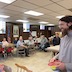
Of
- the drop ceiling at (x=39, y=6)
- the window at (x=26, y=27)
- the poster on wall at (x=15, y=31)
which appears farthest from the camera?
the window at (x=26, y=27)

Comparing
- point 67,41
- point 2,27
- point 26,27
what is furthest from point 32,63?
point 26,27

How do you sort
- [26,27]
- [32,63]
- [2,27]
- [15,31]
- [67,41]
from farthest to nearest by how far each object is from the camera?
1. [26,27]
2. [15,31]
3. [2,27]
4. [32,63]
5. [67,41]

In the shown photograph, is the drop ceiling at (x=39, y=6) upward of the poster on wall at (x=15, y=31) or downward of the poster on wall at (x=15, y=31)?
upward

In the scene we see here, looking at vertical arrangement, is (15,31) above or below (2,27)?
below

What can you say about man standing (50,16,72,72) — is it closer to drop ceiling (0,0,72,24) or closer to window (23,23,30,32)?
drop ceiling (0,0,72,24)

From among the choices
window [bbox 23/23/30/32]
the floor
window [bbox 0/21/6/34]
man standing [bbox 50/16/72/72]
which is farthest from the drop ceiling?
window [bbox 23/23/30/32]

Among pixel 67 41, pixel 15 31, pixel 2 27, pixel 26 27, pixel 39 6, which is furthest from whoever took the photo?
pixel 26 27

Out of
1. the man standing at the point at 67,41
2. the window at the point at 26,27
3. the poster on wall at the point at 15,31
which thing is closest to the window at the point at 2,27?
the poster on wall at the point at 15,31

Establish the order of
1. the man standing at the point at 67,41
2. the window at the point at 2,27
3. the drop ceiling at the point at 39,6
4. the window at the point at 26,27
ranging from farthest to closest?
the window at the point at 26,27 → the window at the point at 2,27 → the drop ceiling at the point at 39,6 → the man standing at the point at 67,41

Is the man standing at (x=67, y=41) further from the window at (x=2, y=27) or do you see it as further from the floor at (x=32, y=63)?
the window at (x=2, y=27)

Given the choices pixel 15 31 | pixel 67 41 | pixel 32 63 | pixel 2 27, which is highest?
pixel 2 27

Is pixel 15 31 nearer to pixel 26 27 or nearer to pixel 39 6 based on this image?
pixel 26 27

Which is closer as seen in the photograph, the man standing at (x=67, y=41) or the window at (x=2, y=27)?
the man standing at (x=67, y=41)

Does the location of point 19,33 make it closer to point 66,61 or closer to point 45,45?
point 45,45
